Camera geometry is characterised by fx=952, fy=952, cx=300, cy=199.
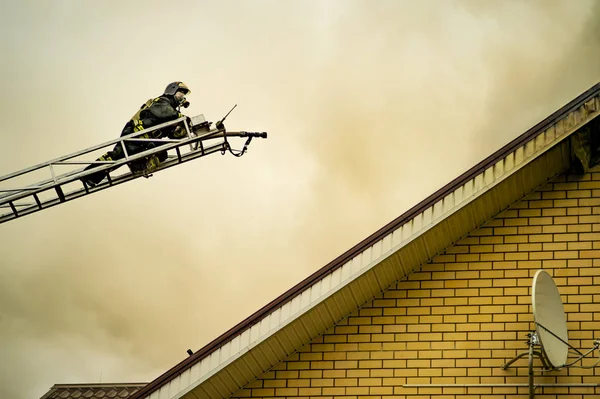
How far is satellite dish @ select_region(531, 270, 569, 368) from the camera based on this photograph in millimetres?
12359

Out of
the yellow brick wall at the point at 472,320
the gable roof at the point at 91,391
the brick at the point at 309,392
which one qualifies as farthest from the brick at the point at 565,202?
the gable roof at the point at 91,391

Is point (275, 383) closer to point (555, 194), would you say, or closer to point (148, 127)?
point (148, 127)

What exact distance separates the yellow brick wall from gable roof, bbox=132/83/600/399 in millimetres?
210

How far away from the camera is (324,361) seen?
46.1 ft

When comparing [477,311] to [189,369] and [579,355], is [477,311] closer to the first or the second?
[579,355]

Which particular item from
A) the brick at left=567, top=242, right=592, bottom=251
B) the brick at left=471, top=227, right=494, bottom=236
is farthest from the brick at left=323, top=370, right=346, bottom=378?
the brick at left=567, top=242, right=592, bottom=251

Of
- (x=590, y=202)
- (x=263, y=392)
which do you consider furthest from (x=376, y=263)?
(x=590, y=202)

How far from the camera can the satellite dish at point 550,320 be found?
40.5ft

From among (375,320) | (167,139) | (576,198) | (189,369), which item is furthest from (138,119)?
(576,198)

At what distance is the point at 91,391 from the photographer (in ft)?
60.6

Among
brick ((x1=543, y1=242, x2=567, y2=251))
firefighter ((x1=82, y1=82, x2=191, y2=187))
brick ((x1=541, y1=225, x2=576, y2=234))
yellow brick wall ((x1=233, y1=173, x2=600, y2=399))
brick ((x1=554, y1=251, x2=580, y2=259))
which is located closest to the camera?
firefighter ((x1=82, y1=82, x2=191, y2=187))

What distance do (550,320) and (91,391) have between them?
9573 millimetres

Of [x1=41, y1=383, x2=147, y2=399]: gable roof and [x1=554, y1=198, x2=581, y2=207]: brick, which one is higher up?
[x1=554, y1=198, x2=581, y2=207]: brick

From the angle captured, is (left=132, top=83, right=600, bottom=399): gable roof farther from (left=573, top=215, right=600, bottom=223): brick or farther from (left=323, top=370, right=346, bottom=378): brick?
(left=573, top=215, right=600, bottom=223): brick
